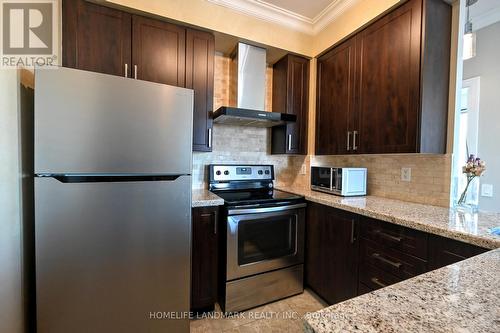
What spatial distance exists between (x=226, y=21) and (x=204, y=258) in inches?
82.3

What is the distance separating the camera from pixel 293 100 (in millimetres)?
2531

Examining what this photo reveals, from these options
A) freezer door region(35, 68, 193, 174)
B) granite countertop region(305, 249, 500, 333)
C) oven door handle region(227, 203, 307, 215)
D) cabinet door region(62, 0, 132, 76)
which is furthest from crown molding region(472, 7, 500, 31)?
cabinet door region(62, 0, 132, 76)

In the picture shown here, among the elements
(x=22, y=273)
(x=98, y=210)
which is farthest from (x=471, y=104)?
(x=22, y=273)

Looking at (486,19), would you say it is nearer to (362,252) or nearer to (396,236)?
(396,236)

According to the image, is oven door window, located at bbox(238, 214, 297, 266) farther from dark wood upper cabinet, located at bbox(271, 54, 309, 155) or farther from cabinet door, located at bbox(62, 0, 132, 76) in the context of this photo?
cabinet door, located at bbox(62, 0, 132, 76)

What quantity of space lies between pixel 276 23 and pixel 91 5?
161 centimetres

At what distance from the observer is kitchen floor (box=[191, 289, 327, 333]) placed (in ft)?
5.63

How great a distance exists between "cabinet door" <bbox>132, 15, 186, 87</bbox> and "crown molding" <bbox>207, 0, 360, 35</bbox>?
0.50 metres

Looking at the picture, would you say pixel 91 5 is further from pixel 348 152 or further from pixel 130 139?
pixel 348 152

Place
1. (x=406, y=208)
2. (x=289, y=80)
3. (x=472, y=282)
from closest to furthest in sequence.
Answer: (x=472, y=282) → (x=406, y=208) → (x=289, y=80)

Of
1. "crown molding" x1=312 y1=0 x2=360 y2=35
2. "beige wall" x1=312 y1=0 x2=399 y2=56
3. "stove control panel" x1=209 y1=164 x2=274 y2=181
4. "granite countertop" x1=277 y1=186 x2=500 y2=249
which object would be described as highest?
"crown molding" x1=312 y1=0 x2=360 y2=35

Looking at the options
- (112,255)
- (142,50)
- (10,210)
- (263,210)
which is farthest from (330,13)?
(10,210)

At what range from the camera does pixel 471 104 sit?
2490 millimetres

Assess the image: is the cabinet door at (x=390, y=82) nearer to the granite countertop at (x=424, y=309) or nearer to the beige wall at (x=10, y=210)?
the granite countertop at (x=424, y=309)
